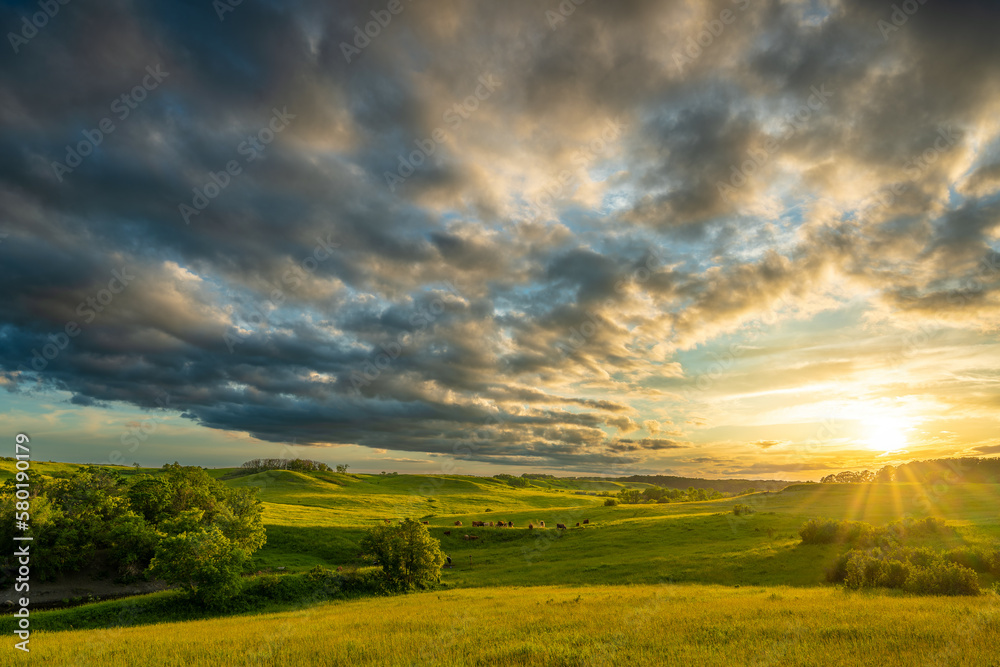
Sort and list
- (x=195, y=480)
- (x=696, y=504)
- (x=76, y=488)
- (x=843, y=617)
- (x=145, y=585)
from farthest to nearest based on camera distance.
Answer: (x=696, y=504)
(x=195, y=480)
(x=76, y=488)
(x=145, y=585)
(x=843, y=617)

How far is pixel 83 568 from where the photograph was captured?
60.3 metres

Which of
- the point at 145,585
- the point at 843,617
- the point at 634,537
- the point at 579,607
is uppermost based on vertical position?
the point at 843,617

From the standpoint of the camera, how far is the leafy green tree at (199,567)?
4494cm

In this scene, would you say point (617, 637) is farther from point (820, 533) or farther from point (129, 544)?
point (129, 544)

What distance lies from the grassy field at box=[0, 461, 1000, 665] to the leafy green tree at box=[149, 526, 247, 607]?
2441 mm

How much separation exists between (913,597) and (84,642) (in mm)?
48034

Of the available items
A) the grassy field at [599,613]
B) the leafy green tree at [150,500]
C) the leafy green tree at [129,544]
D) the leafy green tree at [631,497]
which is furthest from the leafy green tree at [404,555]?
the leafy green tree at [631,497]

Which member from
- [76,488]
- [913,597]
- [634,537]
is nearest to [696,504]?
[634,537]

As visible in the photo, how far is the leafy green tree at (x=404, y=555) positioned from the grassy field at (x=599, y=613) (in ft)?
12.1

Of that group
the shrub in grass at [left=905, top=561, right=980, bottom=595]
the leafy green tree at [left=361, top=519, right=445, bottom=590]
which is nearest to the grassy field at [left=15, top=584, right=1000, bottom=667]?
the shrub in grass at [left=905, top=561, right=980, bottom=595]

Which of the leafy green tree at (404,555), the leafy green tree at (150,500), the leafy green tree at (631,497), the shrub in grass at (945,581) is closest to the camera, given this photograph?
the shrub in grass at (945,581)

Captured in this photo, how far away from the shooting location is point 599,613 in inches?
1002

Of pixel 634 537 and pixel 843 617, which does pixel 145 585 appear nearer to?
pixel 634 537

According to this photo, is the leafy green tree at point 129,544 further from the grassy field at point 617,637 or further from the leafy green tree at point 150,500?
the grassy field at point 617,637
